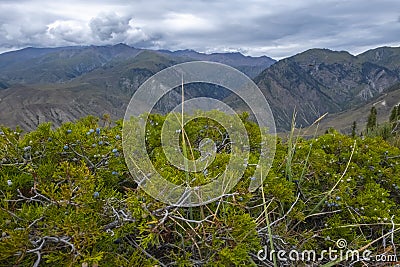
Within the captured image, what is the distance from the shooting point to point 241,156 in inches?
139

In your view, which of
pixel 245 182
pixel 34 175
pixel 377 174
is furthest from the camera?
pixel 377 174

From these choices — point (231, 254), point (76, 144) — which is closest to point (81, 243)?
point (231, 254)

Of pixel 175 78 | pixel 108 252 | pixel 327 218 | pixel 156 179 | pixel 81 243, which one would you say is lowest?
pixel 327 218

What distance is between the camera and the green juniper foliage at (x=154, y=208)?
2217 mm

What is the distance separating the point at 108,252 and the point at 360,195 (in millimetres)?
2706

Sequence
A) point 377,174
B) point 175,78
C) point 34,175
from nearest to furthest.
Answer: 1. point 34,175
2. point 175,78
3. point 377,174

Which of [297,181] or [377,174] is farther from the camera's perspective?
[377,174]

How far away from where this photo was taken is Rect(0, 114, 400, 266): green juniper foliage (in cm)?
222

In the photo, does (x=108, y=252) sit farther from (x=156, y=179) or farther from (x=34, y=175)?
(x=34, y=175)

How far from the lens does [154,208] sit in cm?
255

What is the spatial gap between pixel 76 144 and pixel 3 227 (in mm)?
1288

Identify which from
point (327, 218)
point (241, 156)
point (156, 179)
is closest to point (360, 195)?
point (327, 218)

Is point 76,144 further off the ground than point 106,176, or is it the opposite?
point 76,144

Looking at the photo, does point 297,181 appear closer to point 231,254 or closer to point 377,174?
point 377,174
